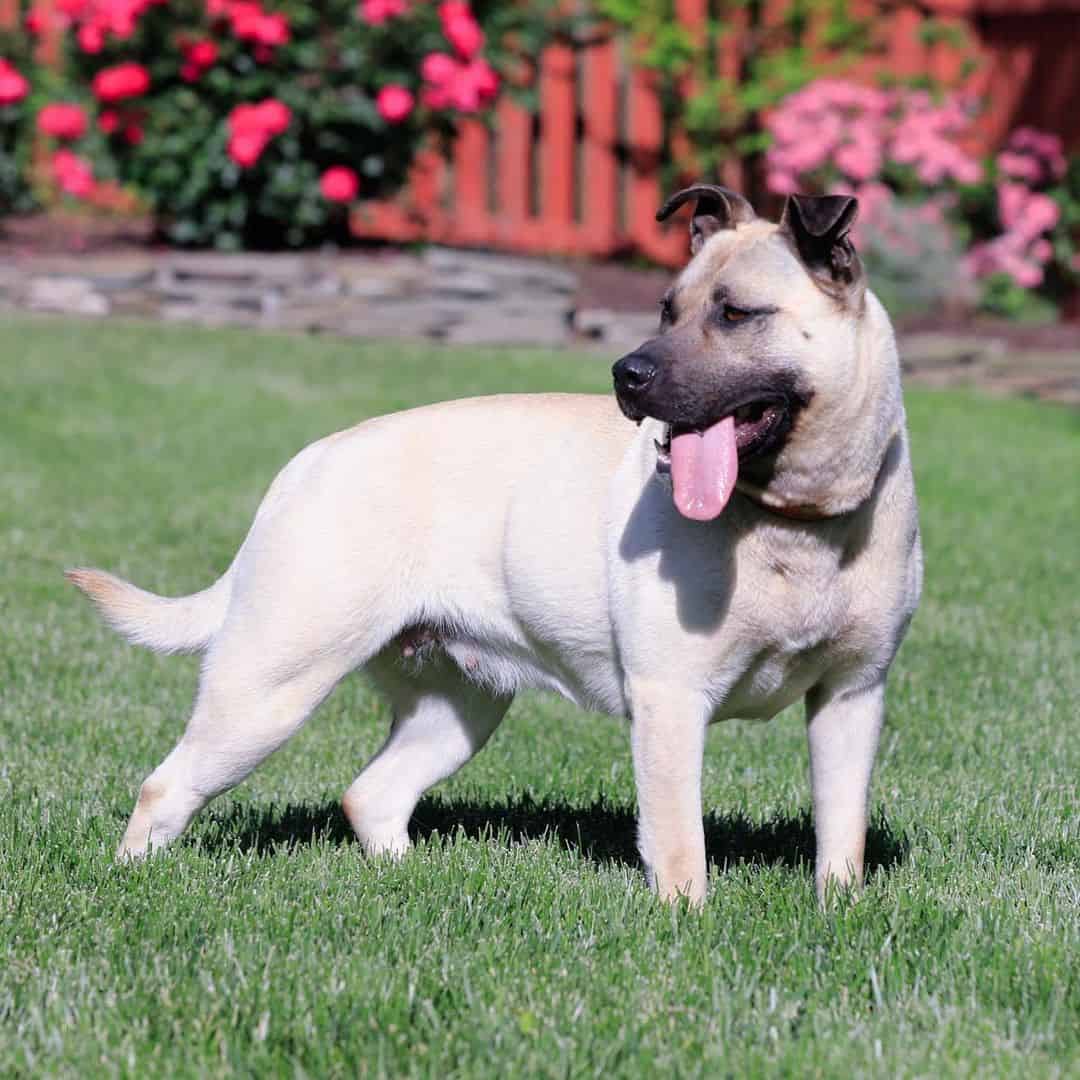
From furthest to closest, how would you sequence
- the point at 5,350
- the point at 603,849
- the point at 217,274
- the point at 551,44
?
1. the point at 551,44
2. the point at 217,274
3. the point at 5,350
4. the point at 603,849

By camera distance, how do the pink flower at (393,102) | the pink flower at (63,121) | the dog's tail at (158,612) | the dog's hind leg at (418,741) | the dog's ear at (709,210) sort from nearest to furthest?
the dog's ear at (709,210) → the dog's tail at (158,612) → the dog's hind leg at (418,741) → the pink flower at (393,102) → the pink flower at (63,121)

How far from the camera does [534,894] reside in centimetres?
385

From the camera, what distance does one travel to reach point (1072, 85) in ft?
44.7

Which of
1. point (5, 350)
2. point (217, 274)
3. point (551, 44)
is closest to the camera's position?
point (5, 350)

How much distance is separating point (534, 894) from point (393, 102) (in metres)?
8.74

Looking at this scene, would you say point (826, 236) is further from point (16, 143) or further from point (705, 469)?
point (16, 143)

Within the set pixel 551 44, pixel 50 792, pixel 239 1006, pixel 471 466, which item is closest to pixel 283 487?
pixel 471 466

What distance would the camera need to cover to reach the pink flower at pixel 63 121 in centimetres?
1198

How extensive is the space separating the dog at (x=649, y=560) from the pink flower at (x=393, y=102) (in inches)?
311

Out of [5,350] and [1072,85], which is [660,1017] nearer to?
[5,350]

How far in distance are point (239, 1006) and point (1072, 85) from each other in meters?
12.2

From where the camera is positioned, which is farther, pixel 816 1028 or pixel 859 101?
pixel 859 101

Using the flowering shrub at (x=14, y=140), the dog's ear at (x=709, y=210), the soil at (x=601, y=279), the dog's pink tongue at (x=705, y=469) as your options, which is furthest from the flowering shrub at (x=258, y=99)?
the dog's pink tongue at (x=705, y=469)

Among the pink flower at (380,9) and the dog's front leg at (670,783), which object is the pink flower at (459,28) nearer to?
the pink flower at (380,9)
